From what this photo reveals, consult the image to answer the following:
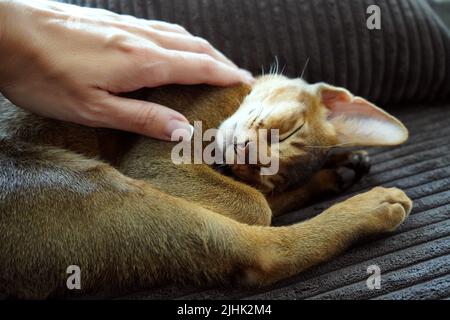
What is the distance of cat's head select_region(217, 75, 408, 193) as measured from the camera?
1.39 metres

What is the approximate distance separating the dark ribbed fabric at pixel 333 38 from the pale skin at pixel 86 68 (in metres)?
0.37

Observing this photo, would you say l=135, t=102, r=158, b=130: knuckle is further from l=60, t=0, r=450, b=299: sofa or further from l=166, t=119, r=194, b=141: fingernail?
l=60, t=0, r=450, b=299: sofa

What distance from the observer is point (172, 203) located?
115cm

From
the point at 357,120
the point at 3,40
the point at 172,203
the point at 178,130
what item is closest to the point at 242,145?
the point at 178,130

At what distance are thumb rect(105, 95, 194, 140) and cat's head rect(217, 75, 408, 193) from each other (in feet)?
0.45

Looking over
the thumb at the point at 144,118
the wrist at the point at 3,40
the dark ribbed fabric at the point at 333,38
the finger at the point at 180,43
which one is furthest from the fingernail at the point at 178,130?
the dark ribbed fabric at the point at 333,38

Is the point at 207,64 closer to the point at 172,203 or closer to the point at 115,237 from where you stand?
the point at 172,203

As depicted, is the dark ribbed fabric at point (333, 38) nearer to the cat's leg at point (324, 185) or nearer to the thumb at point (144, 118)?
the cat's leg at point (324, 185)

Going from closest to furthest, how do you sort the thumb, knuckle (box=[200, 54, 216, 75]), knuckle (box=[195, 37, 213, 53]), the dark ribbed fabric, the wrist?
1. the wrist
2. the thumb
3. knuckle (box=[200, 54, 216, 75])
4. knuckle (box=[195, 37, 213, 53])
5. the dark ribbed fabric

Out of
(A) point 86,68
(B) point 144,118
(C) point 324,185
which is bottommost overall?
(C) point 324,185

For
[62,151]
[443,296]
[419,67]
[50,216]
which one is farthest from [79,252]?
[419,67]

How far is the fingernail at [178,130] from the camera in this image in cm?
129

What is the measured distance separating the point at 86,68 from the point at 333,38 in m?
0.91

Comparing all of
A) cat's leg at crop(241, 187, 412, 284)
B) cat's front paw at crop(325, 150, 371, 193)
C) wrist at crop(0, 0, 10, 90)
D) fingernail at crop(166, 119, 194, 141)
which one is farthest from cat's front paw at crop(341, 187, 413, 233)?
wrist at crop(0, 0, 10, 90)
